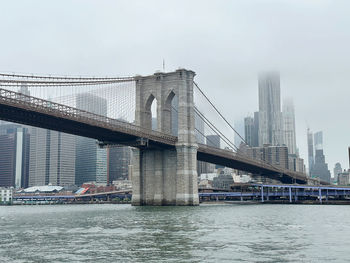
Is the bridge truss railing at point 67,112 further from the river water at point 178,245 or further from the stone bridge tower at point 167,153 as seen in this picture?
the river water at point 178,245

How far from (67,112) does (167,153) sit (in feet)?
78.8

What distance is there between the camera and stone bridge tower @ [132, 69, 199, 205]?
2963 inches

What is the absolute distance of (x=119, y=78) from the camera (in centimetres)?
8056

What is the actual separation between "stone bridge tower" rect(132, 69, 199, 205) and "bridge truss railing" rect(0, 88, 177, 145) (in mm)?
2592

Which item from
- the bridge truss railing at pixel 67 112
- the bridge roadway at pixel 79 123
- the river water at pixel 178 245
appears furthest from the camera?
the bridge roadway at pixel 79 123

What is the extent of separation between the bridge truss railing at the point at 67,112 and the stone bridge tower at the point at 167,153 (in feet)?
8.50

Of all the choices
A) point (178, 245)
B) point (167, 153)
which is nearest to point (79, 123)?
point (167, 153)

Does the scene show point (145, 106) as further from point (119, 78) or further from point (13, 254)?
point (13, 254)

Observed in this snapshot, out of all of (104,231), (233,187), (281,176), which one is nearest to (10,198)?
(233,187)

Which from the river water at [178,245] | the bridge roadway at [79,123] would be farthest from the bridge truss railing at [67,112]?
the river water at [178,245]

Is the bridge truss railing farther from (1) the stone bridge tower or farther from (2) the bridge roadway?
(1) the stone bridge tower

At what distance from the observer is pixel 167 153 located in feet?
256

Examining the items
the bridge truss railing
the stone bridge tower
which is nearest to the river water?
the bridge truss railing

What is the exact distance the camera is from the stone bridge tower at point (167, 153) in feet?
247
